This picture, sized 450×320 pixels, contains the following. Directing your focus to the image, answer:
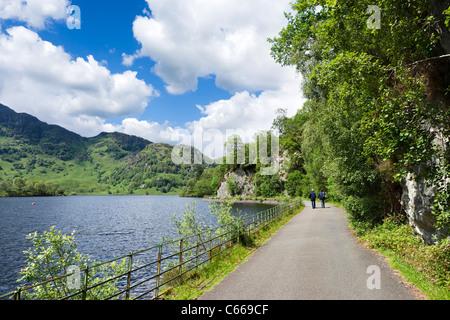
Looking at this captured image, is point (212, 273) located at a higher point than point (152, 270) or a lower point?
higher

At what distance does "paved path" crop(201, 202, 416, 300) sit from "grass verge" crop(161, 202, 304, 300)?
36cm

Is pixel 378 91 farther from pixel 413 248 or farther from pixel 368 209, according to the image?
pixel 368 209

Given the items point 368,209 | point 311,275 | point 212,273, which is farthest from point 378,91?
point 212,273

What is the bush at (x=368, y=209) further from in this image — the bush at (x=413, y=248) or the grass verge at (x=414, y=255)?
the grass verge at (x=414, y=255)

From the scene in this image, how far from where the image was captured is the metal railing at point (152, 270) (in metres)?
6.06

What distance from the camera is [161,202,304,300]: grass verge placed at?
7.20 metres

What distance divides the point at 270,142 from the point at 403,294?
69.7 meters

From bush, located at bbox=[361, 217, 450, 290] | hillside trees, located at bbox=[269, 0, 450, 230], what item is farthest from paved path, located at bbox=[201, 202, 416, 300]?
hillside trees, located at bbox=[269, 0, 450, 230]

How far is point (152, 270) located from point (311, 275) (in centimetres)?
1171

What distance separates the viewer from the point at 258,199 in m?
78.2

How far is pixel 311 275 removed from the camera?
308 inches
